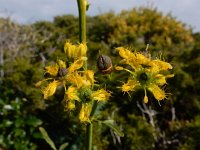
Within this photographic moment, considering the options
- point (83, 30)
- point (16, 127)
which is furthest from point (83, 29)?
point (16, 127)

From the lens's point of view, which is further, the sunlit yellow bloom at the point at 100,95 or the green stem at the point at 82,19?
the green stem at the point at 82,19

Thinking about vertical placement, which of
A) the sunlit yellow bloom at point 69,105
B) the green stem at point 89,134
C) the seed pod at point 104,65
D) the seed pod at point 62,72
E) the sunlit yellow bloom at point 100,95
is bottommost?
the green stem at point 89,134

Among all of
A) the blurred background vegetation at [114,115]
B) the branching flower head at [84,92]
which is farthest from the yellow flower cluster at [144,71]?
the blurred background vegetation at [114,115]

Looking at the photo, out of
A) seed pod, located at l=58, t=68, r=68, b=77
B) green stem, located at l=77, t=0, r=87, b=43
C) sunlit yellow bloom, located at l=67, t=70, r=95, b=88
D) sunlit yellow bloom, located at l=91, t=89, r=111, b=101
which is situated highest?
green stem, located at l=77, t=0, r=87, b=43

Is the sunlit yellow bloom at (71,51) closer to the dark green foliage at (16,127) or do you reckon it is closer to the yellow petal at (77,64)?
the yellow petal at (77,64)

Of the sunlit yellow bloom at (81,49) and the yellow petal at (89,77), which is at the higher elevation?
the sunlit yellow bloom at (81,49)

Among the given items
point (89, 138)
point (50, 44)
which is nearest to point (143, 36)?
point (50, 44)

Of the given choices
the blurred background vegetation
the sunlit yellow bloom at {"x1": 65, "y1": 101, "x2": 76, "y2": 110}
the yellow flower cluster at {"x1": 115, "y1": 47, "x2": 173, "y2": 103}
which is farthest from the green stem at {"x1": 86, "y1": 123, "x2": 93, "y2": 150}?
the blurred background vegetation

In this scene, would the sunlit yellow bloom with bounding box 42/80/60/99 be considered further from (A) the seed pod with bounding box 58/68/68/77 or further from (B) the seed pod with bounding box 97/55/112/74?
(B) the seed pod with bounding box 97/55/112/74
